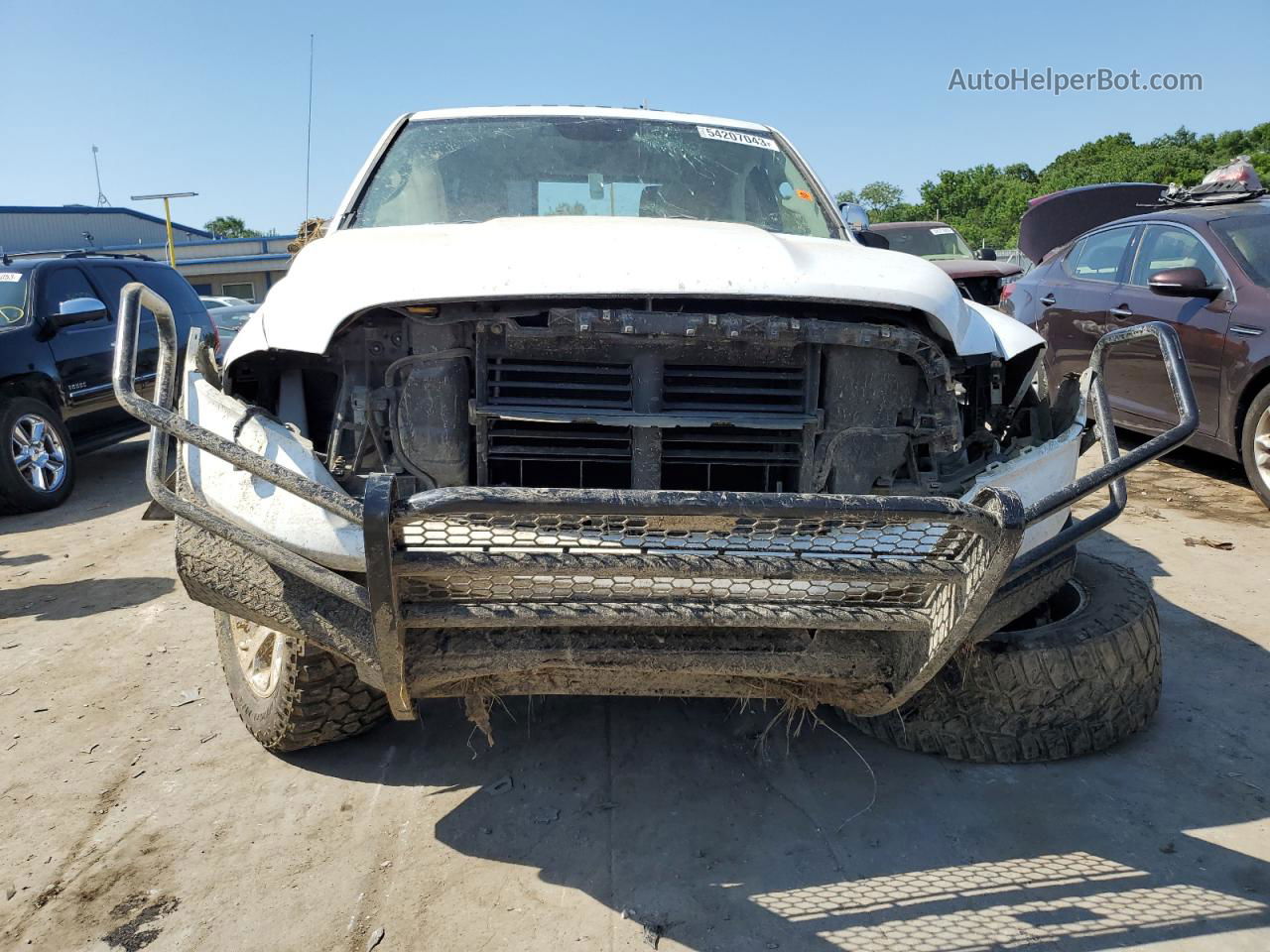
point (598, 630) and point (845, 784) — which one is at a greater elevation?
point (598, 630)

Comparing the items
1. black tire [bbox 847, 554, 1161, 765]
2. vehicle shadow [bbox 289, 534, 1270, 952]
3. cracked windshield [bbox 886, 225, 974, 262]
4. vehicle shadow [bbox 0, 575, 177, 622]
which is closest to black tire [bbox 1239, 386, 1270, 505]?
vehicle shadow [bbox 289, 534, 1270, 952]

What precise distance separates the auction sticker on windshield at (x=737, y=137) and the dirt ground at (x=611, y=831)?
2.41 m

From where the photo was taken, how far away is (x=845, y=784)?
112 inches

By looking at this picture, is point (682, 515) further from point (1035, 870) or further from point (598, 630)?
point (1035, 870)

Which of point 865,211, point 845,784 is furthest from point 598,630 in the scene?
point 865,211

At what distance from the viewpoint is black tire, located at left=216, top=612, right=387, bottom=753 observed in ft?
8.73

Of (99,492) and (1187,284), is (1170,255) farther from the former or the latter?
(99,492)

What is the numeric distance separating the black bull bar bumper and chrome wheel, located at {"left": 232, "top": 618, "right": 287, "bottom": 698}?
651 mm

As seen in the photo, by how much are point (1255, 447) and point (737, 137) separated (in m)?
3.75

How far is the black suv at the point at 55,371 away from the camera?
6629mm

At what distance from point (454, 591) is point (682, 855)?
1.04 m

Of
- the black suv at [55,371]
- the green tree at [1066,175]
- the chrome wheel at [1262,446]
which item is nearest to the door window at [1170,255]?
the chrome wheel at [1262,446]

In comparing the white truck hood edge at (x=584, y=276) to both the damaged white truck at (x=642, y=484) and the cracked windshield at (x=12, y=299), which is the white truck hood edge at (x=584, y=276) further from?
the cracked windshield at (x=12, y=299)

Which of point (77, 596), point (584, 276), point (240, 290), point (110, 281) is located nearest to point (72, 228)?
point (240, 290)
